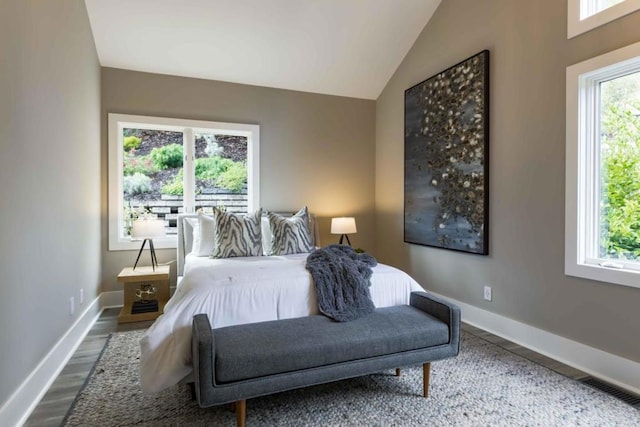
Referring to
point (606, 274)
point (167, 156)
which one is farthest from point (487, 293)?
point (167, 156)

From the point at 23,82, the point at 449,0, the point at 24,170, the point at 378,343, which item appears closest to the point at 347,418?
the point at 378,343

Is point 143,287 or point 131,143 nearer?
point 143,287

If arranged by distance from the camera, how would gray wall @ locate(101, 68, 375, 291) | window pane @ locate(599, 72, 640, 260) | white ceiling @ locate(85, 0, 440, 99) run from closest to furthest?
1. window pane @ locate(599, 72, 640, 260)
2. white ceiling @ locate(85, 0, 440, 99)
3. gray wall @ locate(101, 68, 375, 291)

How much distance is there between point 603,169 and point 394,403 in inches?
82.9

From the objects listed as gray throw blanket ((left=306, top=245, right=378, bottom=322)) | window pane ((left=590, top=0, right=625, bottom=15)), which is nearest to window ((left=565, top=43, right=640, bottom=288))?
window pane ((left=590, top=0, right=625, bottom=15))

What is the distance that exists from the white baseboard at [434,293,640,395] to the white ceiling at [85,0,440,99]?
10.1 ft

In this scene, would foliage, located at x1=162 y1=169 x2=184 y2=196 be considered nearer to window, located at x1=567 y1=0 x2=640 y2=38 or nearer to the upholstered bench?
the upholstered bench

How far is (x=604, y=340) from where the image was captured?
8.02 feet

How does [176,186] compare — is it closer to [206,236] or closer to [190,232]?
[190,232]

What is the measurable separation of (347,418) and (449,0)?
392 cm

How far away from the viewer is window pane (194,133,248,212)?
14.8ft

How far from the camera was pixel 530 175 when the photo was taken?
2938mm

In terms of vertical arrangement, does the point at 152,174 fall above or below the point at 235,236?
above

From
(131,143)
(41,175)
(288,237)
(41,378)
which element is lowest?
(41,378)
